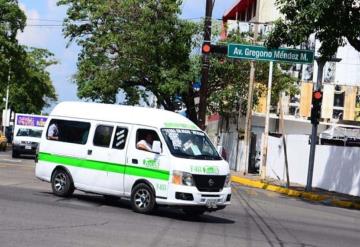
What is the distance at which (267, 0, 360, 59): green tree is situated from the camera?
17.7 metres

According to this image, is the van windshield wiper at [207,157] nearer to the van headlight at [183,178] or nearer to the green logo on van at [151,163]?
the van headlight at [183,178]

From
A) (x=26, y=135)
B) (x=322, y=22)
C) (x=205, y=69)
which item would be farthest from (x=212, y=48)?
(x=26, y=135)

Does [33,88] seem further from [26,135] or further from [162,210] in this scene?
[162,210]

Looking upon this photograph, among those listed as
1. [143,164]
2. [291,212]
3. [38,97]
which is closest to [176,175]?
[143,164]

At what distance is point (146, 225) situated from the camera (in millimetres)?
11758

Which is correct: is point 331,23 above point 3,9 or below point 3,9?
below

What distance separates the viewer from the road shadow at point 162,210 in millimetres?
13383

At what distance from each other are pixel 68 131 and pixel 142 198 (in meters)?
3.02

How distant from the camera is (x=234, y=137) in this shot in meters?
39.9

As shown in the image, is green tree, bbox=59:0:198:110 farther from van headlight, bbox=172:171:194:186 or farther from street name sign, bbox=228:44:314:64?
van headlight, bbox=172:171:194:186

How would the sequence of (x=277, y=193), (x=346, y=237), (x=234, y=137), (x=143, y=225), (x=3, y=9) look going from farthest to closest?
(x=3, y=9) → (x=234, y=137) → (x=277, y=193) → (x=346, y=237) → (x=143, y=225)

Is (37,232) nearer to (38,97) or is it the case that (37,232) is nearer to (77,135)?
(77,135)

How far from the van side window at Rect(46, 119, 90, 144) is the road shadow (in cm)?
142

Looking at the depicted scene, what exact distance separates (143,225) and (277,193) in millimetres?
12909
